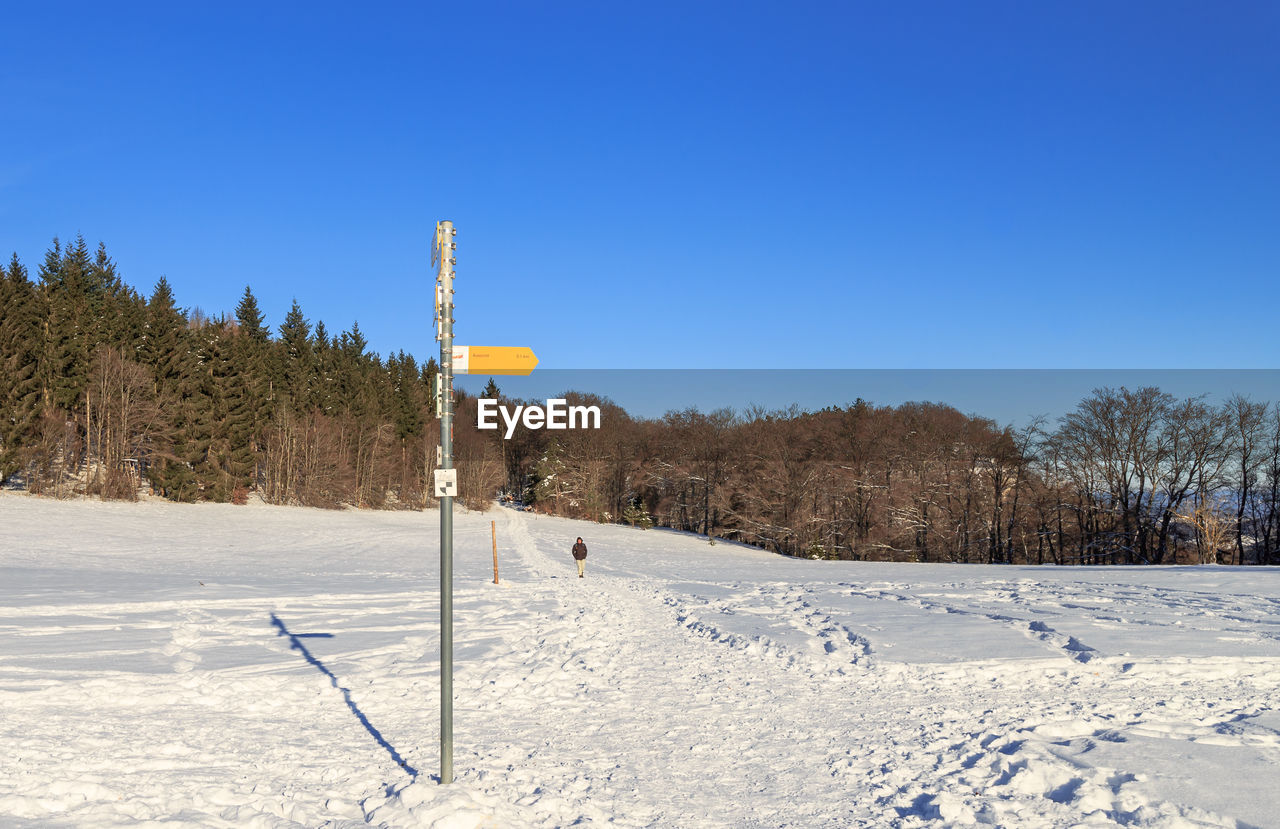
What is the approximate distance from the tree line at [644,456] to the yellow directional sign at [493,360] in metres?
39.1

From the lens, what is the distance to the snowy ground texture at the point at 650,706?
611 cm

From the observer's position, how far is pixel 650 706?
31.4ft

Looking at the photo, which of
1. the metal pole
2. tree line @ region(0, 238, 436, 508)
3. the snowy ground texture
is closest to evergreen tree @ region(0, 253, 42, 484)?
tree line @ region(0, 238, 436, 508)

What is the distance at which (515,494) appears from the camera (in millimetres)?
102562

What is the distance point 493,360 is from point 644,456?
77.1 meters

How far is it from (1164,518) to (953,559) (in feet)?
45.2

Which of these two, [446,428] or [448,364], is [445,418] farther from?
[448,364]

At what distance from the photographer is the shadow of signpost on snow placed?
741 centimetres

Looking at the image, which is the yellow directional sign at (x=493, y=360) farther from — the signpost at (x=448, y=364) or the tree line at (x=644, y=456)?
the tree line at (x=644, y=456)

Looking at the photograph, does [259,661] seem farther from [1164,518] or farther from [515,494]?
[515,494]

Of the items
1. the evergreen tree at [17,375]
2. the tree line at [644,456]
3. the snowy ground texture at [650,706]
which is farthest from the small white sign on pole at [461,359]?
the evergreen tree at [17,375]

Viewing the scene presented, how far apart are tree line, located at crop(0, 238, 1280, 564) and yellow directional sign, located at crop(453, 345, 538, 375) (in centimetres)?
3913

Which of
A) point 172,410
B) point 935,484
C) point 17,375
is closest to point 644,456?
point 935,484

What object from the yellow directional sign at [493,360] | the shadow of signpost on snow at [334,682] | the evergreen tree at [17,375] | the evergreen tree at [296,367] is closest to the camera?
the yellow directional sign at [493,360]
